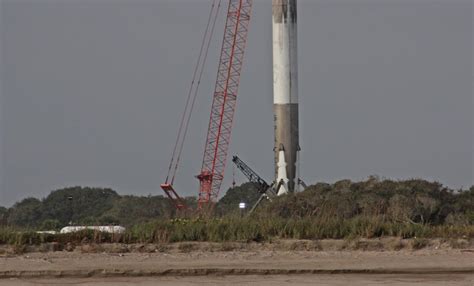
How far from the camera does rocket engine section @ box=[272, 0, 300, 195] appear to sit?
1645 inches

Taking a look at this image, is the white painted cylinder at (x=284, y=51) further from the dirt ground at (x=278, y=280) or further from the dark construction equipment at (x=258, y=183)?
the dirt ground at (x=278, y=280)

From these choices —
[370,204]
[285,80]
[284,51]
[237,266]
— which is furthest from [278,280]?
[284,51]

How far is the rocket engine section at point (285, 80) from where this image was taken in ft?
137

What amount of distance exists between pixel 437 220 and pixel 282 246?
476 inches

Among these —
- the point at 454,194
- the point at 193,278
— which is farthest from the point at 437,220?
the point at 193,278

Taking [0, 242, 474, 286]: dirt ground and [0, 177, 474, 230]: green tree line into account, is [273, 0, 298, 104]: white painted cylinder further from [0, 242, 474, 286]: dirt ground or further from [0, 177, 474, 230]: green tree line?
[0, 242, 474, 286]: dirt ground

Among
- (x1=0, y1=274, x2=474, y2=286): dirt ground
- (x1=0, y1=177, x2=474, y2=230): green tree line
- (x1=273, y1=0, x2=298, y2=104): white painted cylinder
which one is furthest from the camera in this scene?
(x1=273, y1=0, x2=298, y2=104): white painted cylinder

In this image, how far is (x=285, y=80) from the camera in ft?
137

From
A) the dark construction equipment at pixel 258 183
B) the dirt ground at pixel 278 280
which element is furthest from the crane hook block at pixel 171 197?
the dirt ground at pixel 278 280

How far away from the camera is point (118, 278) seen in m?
15.6

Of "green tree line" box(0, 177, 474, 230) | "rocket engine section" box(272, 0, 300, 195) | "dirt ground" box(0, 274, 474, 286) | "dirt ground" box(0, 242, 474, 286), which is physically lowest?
Result: "dirt ground" box(0, 274, 474, 286)

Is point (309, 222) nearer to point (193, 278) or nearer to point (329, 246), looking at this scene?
point (329, 246)

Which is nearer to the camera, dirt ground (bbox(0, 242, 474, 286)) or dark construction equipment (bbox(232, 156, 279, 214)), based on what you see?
dirt ground (bbox(0, 242, 474, 286))

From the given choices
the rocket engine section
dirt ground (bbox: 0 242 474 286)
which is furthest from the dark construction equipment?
dirt ground (bbox: 0 242 474 286)
